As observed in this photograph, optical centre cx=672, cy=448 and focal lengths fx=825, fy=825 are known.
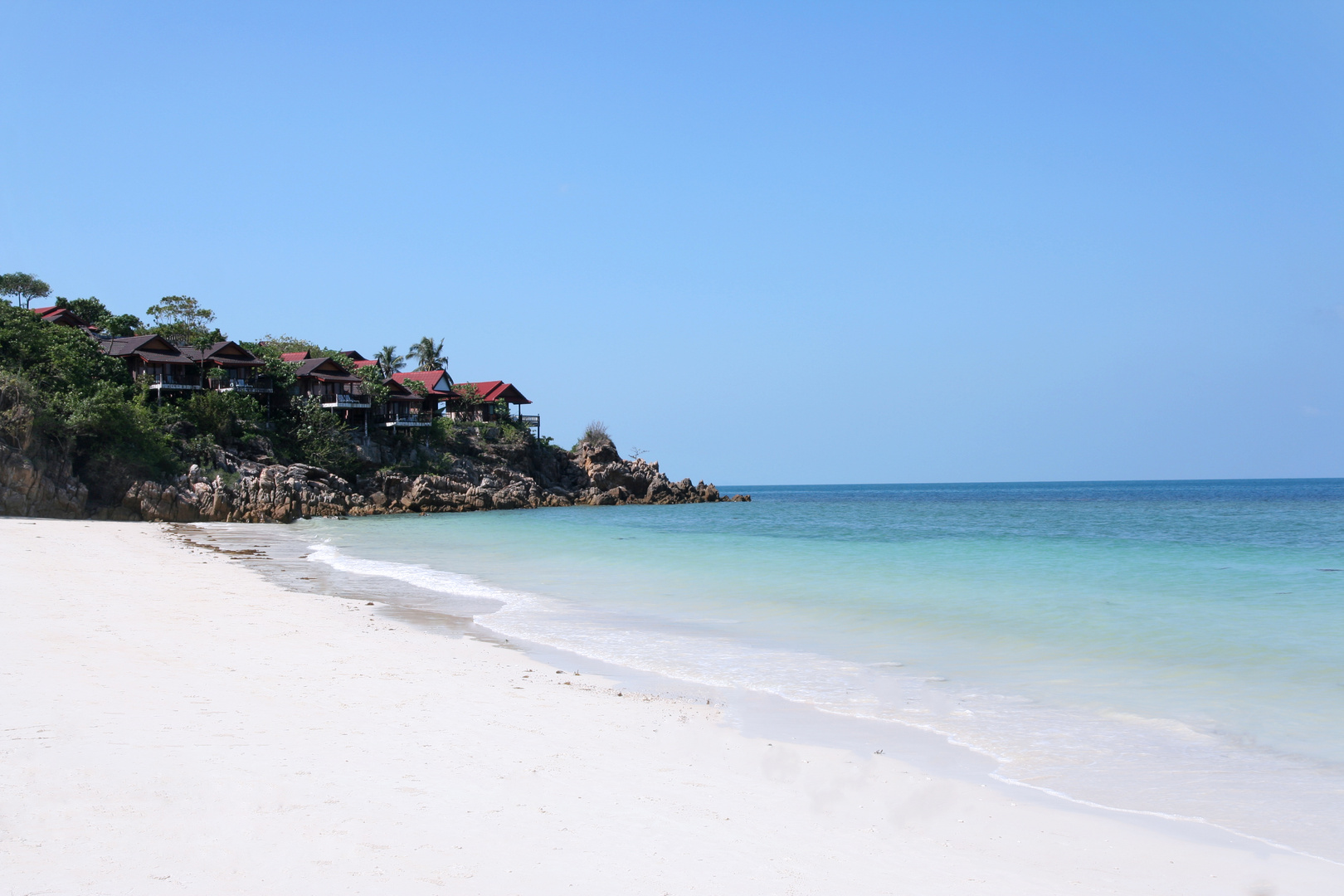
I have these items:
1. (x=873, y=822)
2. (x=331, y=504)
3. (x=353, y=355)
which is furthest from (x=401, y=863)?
(x=353, y=355)

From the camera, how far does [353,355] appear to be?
2576 inches

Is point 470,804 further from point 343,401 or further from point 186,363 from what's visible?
point 343,401

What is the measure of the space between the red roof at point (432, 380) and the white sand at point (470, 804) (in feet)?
187

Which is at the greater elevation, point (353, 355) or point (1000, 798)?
point (353, 355)

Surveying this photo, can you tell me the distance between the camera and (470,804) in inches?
182

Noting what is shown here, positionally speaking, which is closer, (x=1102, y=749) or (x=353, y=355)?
(x=1102, y=749)

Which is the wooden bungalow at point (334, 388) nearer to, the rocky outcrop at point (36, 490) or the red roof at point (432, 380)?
the red roof at point (432, 380)

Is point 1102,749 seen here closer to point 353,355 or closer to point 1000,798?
point 1000,798

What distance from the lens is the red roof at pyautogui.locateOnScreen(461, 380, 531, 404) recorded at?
66.8m

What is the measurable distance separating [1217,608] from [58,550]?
2311 cm

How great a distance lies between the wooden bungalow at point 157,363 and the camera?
44094 mm

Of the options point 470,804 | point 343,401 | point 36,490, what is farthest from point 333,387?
point 470,804

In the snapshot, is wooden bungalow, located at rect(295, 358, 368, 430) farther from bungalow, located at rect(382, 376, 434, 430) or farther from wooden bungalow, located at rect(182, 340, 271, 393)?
wooden bungalow, located at rect(182, 340, 271, 393)

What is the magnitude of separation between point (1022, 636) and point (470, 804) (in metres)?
9.18
